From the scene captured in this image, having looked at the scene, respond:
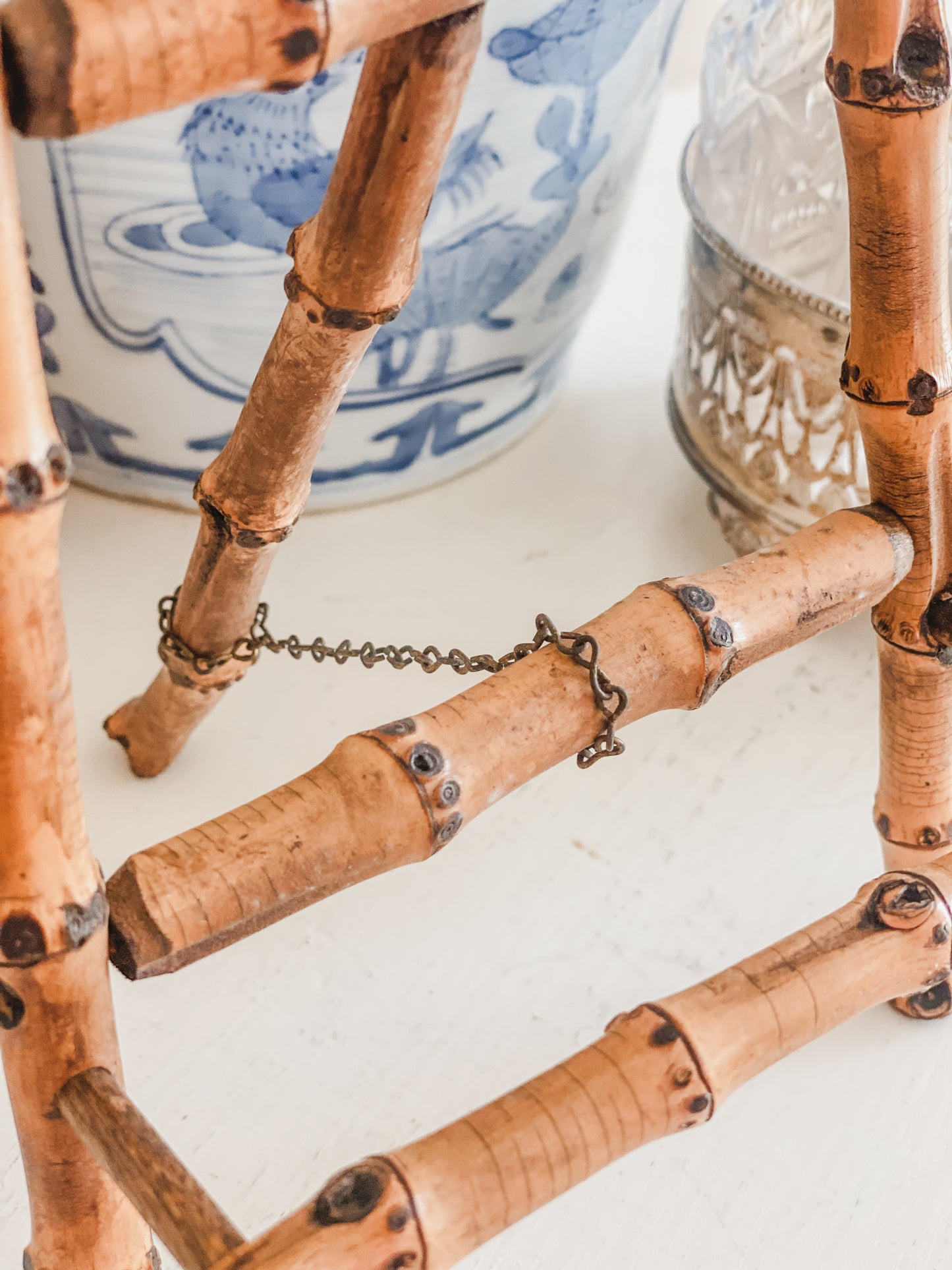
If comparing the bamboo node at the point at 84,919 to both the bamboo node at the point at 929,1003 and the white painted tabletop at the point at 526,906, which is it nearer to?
the white painted tabletop at the point at 526,906

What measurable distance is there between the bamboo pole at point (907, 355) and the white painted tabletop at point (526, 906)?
7cm

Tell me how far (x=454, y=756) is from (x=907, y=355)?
166 millimetres

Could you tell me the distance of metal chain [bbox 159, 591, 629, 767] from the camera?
0.29 m

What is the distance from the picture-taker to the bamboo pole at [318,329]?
0.86 feet

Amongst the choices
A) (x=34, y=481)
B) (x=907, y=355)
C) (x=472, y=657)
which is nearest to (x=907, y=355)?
(x=907, y=355)

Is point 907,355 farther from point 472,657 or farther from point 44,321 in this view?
point 44,321

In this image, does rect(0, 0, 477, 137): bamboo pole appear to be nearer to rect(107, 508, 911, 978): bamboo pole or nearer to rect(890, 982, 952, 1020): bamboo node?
rect(107, 508, 911, 978): bamboo pole

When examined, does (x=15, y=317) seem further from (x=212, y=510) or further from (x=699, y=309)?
(x=699, y=309)

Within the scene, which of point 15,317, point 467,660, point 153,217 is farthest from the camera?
point 153,217

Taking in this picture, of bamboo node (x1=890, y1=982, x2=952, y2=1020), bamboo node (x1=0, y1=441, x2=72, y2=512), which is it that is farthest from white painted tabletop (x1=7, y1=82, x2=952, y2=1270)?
bamboo node (x1=0, y1=441, x2=72, y2=512)

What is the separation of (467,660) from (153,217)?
215 millimetres

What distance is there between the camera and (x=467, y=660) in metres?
0.33

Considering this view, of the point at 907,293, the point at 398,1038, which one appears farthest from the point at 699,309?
the point at 398,1038

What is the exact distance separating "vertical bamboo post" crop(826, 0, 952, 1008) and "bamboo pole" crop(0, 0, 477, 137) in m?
0.16
